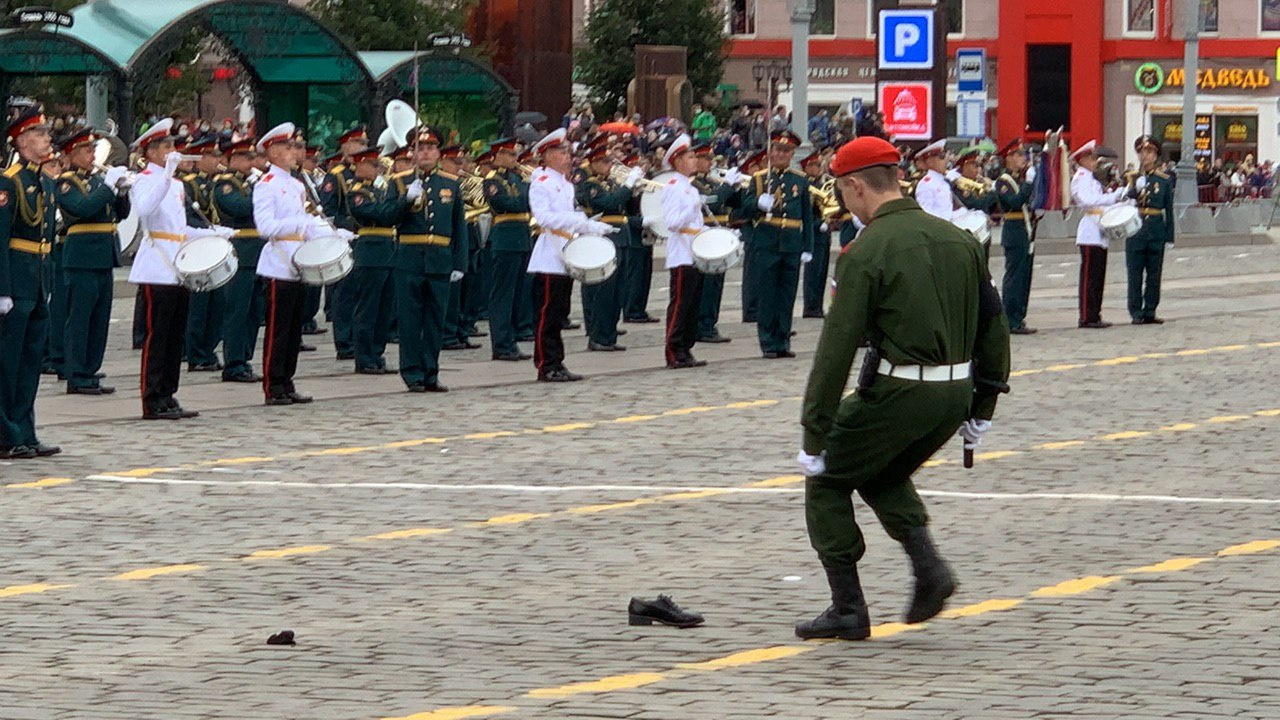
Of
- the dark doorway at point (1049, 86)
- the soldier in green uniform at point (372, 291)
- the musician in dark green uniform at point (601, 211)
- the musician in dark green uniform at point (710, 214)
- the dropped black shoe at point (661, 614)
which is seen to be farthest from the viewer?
the dark doorway at point (1049, 86)

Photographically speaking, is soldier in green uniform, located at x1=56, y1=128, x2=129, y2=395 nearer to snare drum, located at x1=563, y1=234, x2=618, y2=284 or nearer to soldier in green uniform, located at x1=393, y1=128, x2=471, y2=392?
soldier in green uniform, located at x1=393, y1=128, x2=471, y2=392

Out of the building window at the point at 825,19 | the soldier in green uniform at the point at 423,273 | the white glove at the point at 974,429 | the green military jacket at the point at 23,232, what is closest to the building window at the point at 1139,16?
the building window at the point at 825,19

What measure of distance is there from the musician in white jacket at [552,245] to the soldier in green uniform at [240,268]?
7.36 ft

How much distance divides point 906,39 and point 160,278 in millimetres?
21376

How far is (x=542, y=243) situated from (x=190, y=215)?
2.89m

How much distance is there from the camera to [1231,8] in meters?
67.4

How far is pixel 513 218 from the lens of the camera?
73.1 feet

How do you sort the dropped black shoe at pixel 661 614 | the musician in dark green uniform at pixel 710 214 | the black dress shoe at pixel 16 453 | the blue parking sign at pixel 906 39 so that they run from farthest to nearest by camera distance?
the blue parking sign at pixel 906 39
the musician in dark green uniform at pixel 710 214
the black dress shoe at pixel 16 453
the dropped black shoe at pixel 661 614

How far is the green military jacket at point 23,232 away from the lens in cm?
1511

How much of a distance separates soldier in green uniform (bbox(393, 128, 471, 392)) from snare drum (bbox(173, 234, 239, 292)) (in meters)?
2.02

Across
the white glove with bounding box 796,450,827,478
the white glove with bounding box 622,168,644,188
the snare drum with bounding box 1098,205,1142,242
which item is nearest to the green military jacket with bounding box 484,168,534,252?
the white glove with bounding box 622,168,644,188

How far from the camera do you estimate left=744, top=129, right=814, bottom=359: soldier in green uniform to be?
861 inches

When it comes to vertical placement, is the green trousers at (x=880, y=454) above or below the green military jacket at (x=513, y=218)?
below

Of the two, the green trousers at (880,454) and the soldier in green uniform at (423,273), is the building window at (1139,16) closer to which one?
the soldier in green uniform at (423,273)
